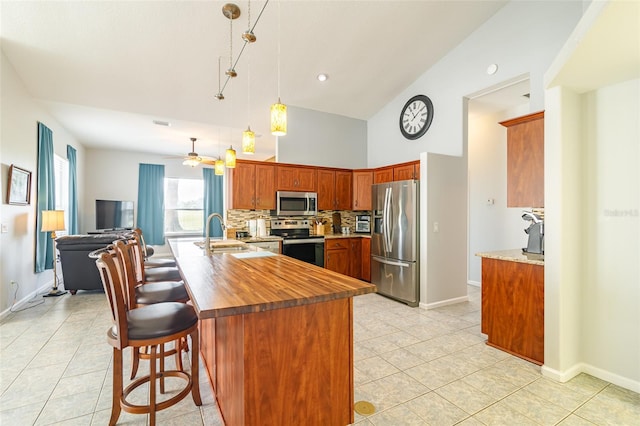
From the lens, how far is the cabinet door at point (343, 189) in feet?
18.4

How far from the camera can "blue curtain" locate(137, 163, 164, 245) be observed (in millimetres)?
8297

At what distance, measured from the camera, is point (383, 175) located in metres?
5.12

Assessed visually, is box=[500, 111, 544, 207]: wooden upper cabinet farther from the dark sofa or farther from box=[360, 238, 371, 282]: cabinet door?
the dark sofa

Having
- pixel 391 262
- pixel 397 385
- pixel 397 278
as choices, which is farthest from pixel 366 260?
pixel 397 385

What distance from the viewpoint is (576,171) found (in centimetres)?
239

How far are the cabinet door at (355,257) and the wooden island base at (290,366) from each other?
365 centimetres

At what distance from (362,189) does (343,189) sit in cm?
37

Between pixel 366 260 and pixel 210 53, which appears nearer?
pixel 210 53

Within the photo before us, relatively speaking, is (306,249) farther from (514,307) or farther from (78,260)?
(78,260)

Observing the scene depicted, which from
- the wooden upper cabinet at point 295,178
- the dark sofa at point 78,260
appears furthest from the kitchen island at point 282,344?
the dark sofa at point 78,260

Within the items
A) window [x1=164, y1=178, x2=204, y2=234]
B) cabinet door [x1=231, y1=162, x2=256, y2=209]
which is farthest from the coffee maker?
window [x1=164, y1=178, x2=204, y2=234]

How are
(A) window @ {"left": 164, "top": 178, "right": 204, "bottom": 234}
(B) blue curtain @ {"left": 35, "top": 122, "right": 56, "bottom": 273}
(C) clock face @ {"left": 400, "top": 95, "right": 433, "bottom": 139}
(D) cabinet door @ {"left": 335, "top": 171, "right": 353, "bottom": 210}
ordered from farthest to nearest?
(A) window @ {"left": 164, "top": 178, "right": 204, "bottom": 234}, (D) cabinet door @ {"left": 335, "top": 171, "right": 353, "bottom": 210}, (C) clock face @ {"left": 400, "top": 95, "right": 433, "bottom": 139}, (B) blue curtain @ {"left": 35, "top": 122, "right": 56, "bottom": 273}

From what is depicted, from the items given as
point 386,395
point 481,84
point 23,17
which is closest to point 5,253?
point 23,17

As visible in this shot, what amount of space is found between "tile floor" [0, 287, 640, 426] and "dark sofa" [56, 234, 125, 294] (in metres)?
1.14
